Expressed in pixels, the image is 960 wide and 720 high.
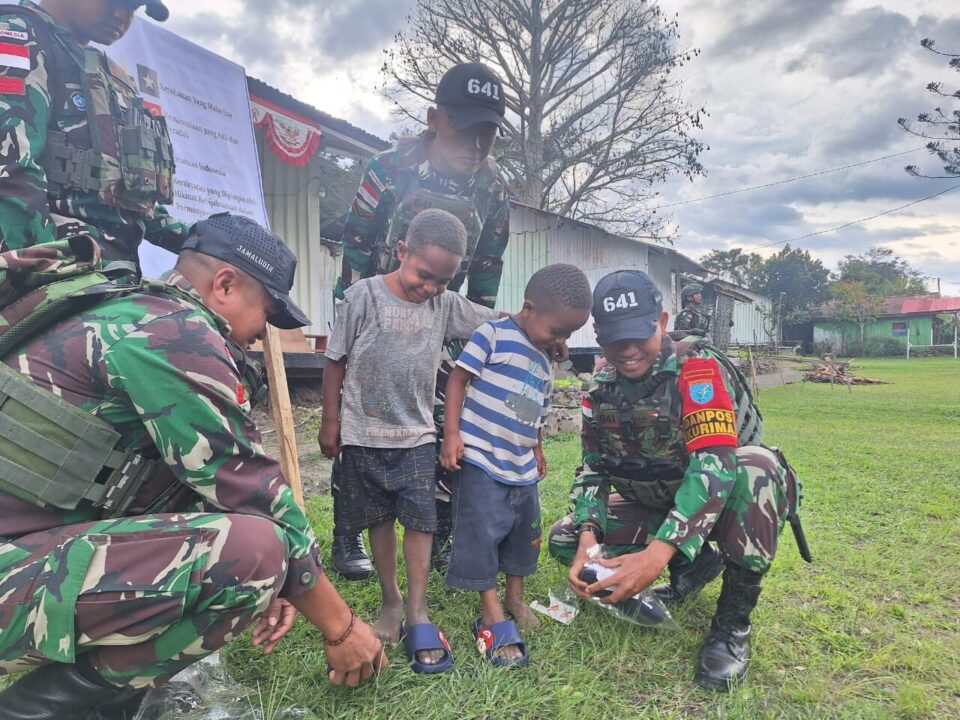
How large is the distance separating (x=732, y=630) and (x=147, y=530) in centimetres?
169

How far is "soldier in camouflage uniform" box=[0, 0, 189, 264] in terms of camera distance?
1749mm

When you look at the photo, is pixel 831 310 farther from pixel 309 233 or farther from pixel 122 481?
pixel 122 481

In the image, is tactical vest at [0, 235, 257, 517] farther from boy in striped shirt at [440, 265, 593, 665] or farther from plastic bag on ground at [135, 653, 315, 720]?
boy in striped shirt at [440, 265, 593, 665]

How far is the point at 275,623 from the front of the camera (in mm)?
1548

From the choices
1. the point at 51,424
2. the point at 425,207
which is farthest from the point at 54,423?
the point at 425,207

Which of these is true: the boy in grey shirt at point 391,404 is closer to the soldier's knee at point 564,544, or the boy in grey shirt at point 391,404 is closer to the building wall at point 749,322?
the soldier's knee at point 564,544

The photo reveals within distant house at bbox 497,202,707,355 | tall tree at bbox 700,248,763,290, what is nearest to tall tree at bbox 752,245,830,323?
tall tree at bbox 700,248,763,290

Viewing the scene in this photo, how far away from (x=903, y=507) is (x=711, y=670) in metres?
2.95

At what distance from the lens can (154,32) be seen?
288cm

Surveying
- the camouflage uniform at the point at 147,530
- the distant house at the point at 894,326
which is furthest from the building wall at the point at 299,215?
the distant house at the point at 894,326

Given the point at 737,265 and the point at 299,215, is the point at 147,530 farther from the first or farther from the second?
the point at 737,265

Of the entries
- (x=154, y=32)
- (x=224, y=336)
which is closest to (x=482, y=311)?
(x=224, y=336)

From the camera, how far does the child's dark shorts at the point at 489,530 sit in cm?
198

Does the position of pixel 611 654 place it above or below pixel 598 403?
below
